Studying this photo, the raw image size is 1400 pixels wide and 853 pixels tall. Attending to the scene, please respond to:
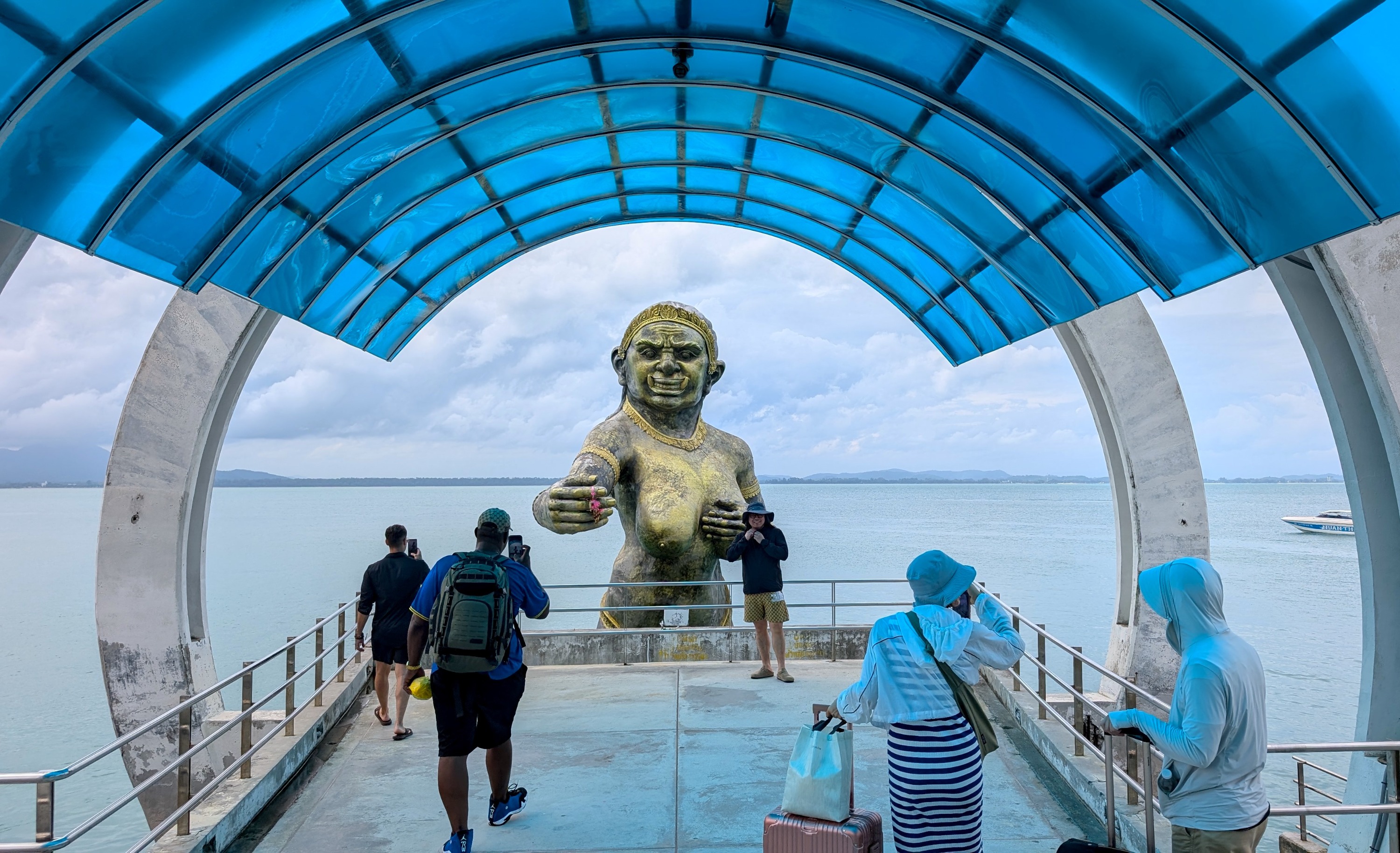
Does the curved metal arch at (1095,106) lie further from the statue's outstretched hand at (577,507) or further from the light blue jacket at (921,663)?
the statue's outstretched hand at (577,507)

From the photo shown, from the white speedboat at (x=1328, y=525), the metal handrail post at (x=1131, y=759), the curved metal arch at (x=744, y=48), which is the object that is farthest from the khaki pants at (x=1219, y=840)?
the white speedboat at (x=1328, y=525)

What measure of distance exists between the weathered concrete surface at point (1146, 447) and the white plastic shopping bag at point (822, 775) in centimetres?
864

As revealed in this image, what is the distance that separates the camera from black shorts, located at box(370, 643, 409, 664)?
7223 mm

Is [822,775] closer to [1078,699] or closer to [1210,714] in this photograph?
[1210,714]

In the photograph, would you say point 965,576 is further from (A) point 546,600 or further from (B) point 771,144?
(B) point 771,144

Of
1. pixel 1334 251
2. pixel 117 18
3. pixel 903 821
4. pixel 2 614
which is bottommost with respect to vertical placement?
pixel 2 614

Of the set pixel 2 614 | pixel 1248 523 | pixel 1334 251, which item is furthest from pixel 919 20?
pixel 1248 523

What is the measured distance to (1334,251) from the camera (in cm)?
670

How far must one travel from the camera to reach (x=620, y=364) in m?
11.0

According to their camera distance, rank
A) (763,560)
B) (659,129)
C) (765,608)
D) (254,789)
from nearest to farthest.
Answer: (254,789)
(763,560)
(765,608)
(659,129)

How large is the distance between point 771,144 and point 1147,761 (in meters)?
7.70

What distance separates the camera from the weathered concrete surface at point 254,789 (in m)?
5.05

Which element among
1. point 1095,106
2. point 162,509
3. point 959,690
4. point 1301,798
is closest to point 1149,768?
point 959,690

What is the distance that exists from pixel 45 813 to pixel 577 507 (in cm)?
518
